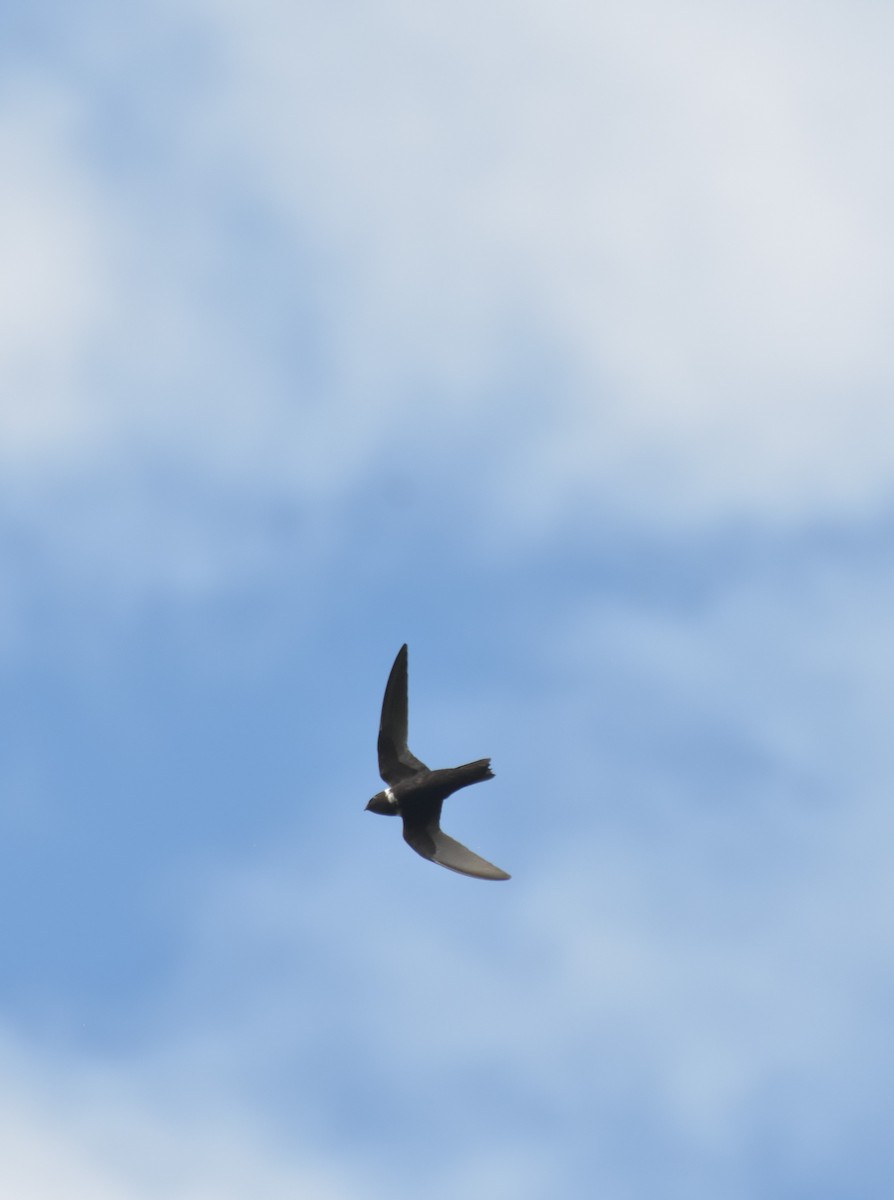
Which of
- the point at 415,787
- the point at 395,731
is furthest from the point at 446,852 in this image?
the point at 395,731

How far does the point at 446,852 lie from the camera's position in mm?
23953

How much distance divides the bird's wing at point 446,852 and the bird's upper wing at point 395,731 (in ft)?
3.25

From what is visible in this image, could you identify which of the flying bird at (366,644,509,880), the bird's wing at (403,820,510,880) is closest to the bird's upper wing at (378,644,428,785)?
the flying bird at (366,644,509,880)

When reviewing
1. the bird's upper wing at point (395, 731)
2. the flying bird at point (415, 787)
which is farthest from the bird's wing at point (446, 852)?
the bird's upper wing at point (395, 731)

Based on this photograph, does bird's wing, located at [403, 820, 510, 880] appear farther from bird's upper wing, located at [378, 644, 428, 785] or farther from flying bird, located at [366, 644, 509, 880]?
bird's upper wing, located at [378, 644, 428, 785]

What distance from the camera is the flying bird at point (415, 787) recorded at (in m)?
23.3

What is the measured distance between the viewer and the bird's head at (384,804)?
24312 mm

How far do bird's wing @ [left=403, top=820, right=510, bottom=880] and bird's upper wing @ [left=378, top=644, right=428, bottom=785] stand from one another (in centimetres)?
99

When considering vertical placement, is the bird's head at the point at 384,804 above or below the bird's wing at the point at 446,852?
above

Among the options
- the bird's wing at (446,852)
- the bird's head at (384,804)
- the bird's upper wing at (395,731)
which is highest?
the bird's upper wing at (395,731)

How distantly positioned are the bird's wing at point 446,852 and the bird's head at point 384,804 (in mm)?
318

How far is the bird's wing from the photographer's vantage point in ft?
76.5

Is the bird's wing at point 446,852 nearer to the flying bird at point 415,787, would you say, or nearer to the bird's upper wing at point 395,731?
the flying bird at point 415,787

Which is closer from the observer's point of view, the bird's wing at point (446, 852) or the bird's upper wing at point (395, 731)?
the bird's wing at point (446, 852)
